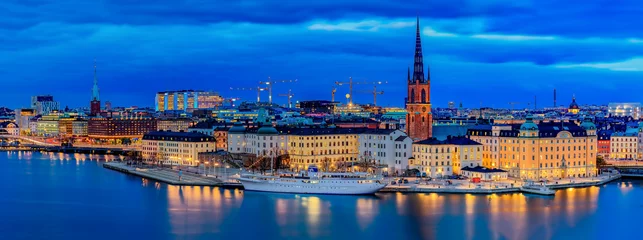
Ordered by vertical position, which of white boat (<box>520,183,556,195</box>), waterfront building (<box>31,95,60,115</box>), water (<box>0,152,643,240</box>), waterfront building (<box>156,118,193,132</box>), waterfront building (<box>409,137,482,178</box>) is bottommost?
water (<box>0,152,643,240</box>)

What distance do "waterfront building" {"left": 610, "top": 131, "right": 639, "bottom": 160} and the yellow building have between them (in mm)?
11263

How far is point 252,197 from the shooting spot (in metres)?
38.6

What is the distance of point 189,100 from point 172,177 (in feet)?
347

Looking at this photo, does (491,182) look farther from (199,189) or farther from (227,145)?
(227,145)

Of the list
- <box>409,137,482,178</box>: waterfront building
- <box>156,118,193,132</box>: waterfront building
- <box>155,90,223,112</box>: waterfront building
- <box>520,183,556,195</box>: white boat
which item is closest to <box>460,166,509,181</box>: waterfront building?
<box>409,137,482,178</box>: waterfront building

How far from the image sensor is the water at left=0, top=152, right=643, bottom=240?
30.0m

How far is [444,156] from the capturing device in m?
44.1

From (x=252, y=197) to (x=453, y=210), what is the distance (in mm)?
8588


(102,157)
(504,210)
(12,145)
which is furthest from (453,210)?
(12,145)

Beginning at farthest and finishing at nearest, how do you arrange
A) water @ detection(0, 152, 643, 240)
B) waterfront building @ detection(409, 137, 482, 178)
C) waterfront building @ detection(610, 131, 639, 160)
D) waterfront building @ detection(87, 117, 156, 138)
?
waterfront building @ detection(87, 117, 156, 138) → waterfront building @ detection(610, 131, 639, 160) → waterfront building @ detection(409, 137, 482, 178) → water @ detection(0, 152, 643, 240)

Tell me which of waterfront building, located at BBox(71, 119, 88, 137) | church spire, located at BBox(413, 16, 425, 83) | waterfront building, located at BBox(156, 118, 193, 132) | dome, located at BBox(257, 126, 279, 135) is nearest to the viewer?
dome, located at BBox(257, 126, 279, 135)

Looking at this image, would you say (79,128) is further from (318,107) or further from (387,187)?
(387,187)

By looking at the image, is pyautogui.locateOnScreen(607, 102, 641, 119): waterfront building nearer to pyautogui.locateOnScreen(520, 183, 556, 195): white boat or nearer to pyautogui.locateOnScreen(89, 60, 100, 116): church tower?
pyautogui.locateOnScreen(89, 60, 100, 116): church tower

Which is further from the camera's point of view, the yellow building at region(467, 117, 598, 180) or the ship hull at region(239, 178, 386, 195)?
the yellow building at region(467, 117, 598, 180)
